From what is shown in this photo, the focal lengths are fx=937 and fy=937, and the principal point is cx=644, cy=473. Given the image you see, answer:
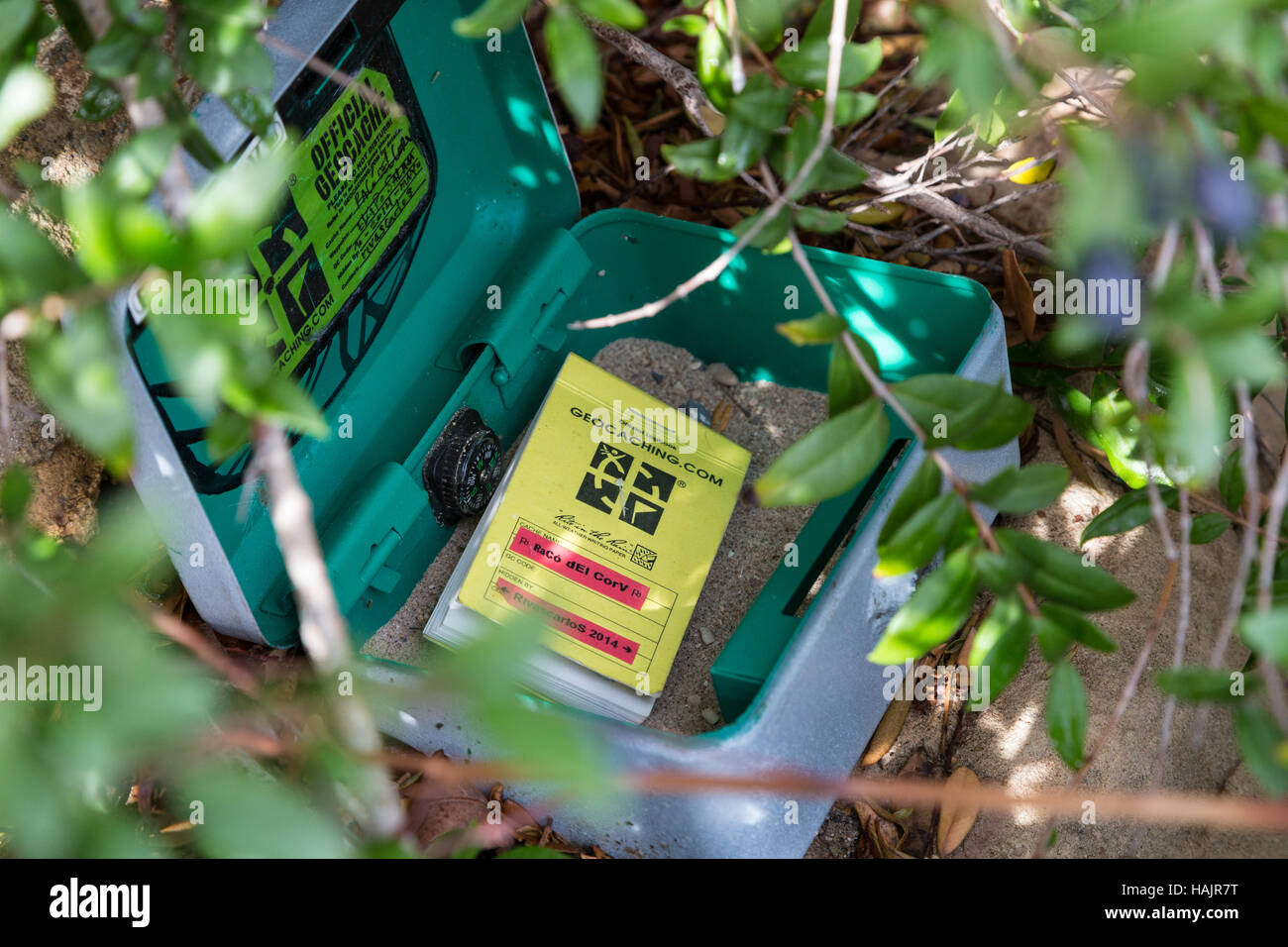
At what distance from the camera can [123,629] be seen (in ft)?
1.73

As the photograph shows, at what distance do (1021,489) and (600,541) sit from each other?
0.69 metres

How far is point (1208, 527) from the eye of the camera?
0.95 meters

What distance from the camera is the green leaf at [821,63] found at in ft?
2.58

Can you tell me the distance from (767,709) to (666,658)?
30 centimetres

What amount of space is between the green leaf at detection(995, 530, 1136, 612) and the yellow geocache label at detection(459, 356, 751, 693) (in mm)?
599

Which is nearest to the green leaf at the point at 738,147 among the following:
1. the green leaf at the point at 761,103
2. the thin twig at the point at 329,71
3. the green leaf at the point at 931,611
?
the green leaf at the point at 761,103

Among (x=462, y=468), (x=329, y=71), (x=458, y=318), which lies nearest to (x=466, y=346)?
(x=458, y=318)

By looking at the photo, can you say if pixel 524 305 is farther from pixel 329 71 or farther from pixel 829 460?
pixel 829 460

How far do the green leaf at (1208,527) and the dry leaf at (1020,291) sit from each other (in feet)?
1.80

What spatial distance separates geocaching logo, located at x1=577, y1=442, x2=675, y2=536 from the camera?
1.35 m

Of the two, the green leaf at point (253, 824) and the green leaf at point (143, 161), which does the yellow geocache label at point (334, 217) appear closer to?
the green leaf at point (143, 161)

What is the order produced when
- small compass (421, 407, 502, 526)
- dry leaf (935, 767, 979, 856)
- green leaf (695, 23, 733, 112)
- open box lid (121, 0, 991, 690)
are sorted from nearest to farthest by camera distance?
green leaf (695, 23, 733, 112) → open box lid (121, 0, 991, 690) → dry leaf (935, 767, 979, 856) → small compass (421, 407, 502, 526)

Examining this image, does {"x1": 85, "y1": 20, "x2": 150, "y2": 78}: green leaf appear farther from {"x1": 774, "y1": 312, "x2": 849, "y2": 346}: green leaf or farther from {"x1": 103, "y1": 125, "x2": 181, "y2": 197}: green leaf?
{"x1": 774, "y1": 312, "x2": 849, "y2": 346}: green leaf

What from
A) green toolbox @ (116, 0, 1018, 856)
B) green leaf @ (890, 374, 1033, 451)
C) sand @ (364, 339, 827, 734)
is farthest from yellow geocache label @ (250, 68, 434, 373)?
green leaf @ (890, 374, 1033, 451)
